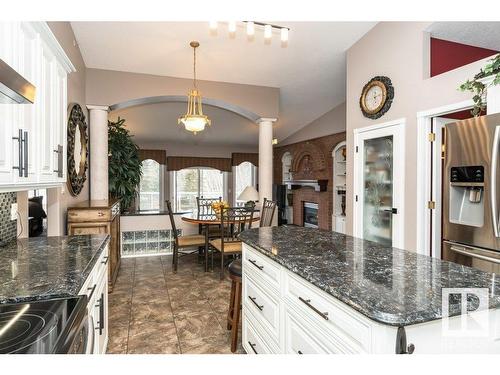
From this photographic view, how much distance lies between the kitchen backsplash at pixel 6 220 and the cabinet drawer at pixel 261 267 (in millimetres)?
1639

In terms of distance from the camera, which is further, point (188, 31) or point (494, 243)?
point (188, 31)

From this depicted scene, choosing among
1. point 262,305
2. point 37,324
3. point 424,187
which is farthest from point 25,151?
point 424,187

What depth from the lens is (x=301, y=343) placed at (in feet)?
4.55

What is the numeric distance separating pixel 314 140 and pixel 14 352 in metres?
7.17

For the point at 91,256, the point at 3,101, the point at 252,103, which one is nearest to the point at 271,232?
the point at 91,256

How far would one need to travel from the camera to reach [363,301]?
100 centimetres

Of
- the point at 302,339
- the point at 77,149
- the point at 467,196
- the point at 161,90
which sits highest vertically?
the point at 161,90

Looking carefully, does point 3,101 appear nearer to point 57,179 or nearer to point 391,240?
point 57,179

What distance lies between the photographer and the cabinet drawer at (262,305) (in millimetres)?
1653

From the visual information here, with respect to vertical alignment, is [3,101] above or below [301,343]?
above

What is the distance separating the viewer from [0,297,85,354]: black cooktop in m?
0.89

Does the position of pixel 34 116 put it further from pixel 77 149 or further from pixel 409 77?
pixel 409 77

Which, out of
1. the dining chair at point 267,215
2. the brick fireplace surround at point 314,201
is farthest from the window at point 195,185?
the dining chair at point 267,215

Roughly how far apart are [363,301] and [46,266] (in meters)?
1.54
